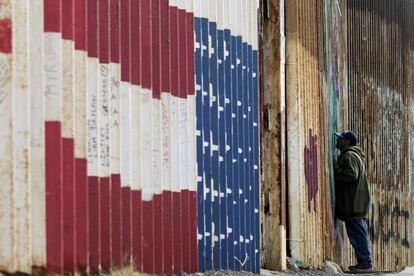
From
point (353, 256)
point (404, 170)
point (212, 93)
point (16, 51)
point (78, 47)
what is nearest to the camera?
point (16, 51)

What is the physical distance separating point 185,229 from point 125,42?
168 centimetres

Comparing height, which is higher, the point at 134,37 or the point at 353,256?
the point at 134,37

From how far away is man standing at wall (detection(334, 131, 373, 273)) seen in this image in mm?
13070

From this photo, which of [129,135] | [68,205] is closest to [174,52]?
[129,135]

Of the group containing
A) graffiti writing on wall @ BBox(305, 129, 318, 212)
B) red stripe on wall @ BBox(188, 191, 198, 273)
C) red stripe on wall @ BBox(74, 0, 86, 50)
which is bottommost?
red stripe on wall @ BBox(188, 191, 198, 273)

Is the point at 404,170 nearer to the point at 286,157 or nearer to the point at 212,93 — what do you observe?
the point at 286,157

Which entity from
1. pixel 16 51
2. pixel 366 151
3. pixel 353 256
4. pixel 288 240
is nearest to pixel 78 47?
pixel 16 51

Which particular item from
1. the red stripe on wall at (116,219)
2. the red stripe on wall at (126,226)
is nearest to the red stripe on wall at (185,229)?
the red stripe on wall at (126,226)

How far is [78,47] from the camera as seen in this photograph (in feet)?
21.7

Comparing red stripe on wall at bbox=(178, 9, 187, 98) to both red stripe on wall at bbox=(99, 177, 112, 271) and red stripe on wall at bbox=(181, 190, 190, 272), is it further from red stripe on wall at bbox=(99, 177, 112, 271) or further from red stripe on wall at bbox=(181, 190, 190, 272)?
red stripe on wall at bbox=(99, 177, 112, 271)

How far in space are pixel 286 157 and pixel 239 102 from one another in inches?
78.2

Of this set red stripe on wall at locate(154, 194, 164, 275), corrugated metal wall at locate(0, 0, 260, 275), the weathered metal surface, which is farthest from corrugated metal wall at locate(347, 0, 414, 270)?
red stripe on wall at locate(154, 194, 164, 275)

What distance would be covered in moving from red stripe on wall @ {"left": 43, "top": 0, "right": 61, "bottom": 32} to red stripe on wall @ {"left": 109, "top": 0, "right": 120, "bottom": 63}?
2.58 ft

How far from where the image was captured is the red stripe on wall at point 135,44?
7.41 meters
